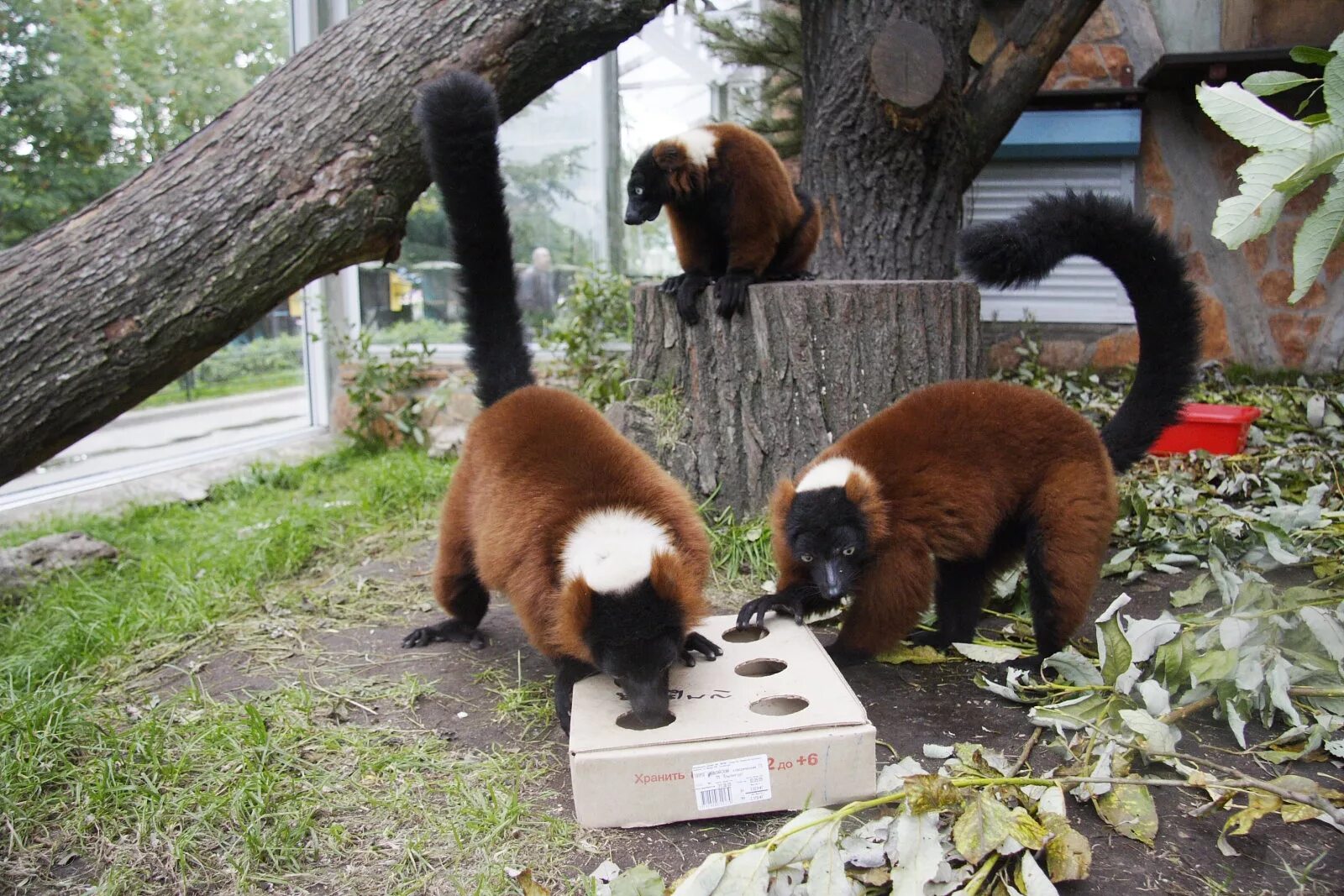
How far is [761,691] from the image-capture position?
8.26ft

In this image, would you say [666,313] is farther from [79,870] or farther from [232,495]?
[232,495]

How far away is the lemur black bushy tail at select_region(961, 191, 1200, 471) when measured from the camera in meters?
3.00

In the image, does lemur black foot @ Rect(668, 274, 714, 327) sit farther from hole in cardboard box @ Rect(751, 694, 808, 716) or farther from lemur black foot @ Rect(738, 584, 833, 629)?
hole in cardboard box @ Rect(751, 694, 808, 716)

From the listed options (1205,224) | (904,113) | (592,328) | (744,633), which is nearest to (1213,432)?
(904,113)

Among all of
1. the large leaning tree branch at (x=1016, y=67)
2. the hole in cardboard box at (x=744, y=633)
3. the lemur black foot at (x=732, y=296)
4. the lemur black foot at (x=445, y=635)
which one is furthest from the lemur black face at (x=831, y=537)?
the large leaning tree branch at (x=1016, y=67)

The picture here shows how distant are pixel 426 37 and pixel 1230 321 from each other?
6784 millimetres

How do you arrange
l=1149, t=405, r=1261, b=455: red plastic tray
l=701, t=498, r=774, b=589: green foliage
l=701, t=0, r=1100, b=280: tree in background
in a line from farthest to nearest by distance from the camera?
l=1149, t=405, r=1261, b=455: red plastic tray → l=701, t=0, r=1100, b=280: tree in background → l=701, t=498, r=774, b=589: green foliage

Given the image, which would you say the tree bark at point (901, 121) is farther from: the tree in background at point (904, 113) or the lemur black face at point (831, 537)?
the lemur black face at point (831, 537)

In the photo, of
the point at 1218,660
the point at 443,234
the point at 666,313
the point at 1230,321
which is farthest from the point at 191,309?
the point at 1230,321

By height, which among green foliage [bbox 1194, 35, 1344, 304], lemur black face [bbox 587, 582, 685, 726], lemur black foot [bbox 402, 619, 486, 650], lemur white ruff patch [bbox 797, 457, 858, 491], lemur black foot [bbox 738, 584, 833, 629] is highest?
green foliage [bbox 1194, 35, 1344, 304]

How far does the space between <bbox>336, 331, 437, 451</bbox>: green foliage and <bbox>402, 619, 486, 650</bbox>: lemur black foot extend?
392 cm

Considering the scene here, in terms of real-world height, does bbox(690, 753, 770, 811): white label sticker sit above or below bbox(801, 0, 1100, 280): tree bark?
below

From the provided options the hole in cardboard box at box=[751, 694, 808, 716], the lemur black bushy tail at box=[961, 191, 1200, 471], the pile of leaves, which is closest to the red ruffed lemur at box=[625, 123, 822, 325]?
the lemur black bushy tail at box=[961, 191, 1200, 471]

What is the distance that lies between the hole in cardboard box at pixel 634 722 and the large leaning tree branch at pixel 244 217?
2433mm
